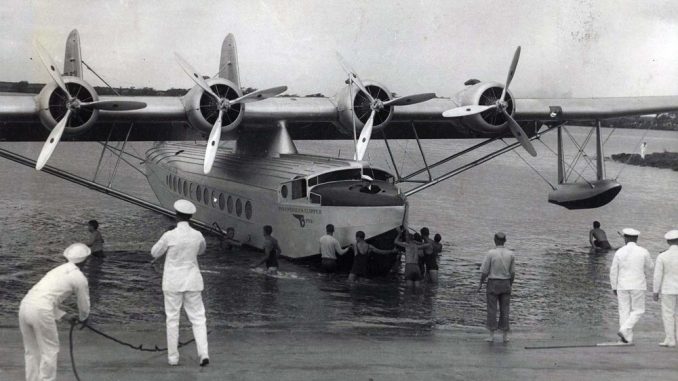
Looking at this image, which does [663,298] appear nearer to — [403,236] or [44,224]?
[403,236]

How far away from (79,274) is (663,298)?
7307 millimetres

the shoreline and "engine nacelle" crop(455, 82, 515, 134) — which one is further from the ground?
the shoreline

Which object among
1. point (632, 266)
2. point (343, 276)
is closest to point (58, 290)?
point (632, 266)

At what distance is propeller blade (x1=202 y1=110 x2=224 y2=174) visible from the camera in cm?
1911

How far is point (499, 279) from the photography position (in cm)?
1031

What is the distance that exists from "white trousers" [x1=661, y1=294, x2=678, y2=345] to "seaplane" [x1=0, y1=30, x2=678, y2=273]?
790 cm

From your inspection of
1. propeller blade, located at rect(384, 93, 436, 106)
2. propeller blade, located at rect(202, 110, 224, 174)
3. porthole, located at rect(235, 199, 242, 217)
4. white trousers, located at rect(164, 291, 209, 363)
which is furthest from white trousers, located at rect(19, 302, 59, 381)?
propeller blade, located at rect(384, 93, 436, 106)

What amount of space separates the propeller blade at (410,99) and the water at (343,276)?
14.4ft

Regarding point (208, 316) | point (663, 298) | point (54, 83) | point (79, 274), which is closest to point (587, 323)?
point (663, 298)

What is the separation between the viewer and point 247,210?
21047 millimetres

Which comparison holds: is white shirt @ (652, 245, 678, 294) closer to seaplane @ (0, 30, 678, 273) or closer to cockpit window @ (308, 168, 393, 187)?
seaplane @ (0, 30, 678, 273)

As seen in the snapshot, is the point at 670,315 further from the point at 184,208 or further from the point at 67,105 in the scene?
the point at 67,105

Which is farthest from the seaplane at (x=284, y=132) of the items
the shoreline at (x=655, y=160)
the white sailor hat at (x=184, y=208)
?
the shoreline at (x=655, y=160)

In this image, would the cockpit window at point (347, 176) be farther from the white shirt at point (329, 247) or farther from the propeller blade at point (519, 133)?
the propeller blade at point (519, 133)
